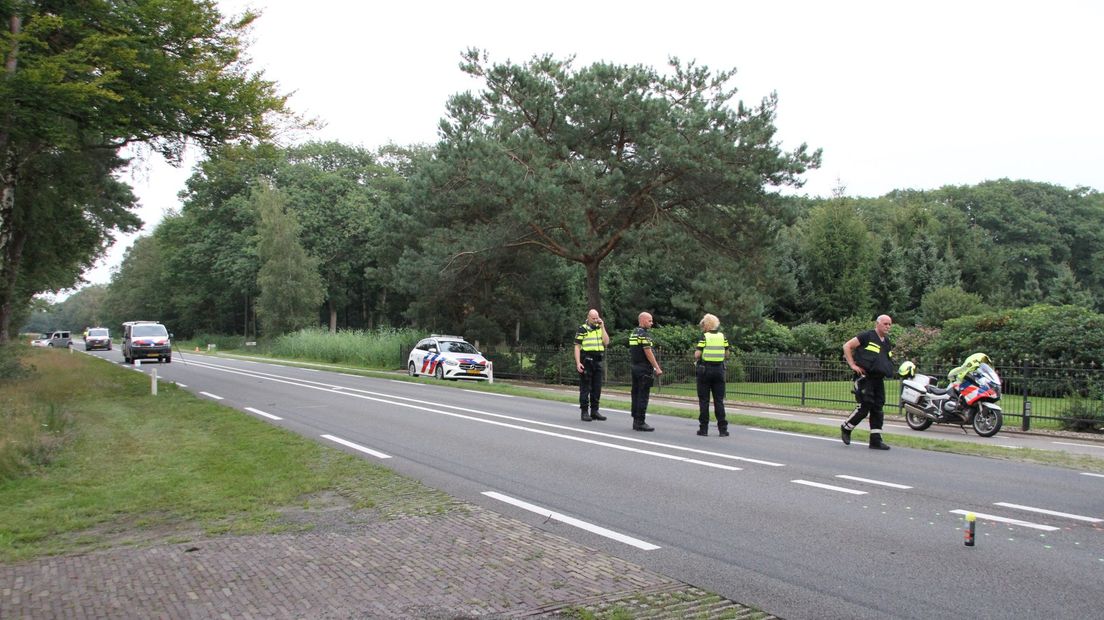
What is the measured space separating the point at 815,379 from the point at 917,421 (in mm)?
5626

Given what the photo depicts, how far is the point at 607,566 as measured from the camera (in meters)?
5.21

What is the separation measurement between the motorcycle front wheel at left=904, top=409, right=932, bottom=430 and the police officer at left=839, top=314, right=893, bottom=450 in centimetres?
468

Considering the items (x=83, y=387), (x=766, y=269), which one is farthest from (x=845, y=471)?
(x=83, y=387)

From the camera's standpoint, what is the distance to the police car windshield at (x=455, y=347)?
2839 centimetres

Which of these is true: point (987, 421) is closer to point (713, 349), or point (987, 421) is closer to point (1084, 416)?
point (1084, 416)

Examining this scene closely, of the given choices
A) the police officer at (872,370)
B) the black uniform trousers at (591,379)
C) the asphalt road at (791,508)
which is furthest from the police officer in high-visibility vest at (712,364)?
the black uniform trousers at (591,379)

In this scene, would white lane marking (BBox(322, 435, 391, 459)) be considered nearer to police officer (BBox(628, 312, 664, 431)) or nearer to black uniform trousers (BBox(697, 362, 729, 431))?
police officer (BBox(628, 312, 664, 431))

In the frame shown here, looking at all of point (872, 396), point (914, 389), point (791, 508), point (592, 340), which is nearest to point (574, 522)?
point (791, 508)

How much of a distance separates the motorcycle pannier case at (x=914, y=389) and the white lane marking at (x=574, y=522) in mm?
10289

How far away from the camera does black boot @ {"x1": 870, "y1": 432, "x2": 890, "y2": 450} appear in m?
10.7

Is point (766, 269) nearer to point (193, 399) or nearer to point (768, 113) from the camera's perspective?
point (768, 113)

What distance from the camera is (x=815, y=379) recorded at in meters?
20.7

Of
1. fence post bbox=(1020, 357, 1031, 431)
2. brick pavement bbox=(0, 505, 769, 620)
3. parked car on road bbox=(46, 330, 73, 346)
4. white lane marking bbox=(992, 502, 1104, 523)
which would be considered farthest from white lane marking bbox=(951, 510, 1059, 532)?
parked car on road bbox=(46, 330, 73, 346)

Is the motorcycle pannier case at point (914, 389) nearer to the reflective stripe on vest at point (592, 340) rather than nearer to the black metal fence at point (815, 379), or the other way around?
the black metal fence at point (815, 379)
